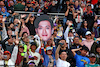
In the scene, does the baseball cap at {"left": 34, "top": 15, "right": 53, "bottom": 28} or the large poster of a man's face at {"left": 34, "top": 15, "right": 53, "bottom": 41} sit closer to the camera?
the large poster of a man's face at {"left": 34, "top": 15, "right": 53, "bottom": 41}

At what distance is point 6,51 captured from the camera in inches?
220

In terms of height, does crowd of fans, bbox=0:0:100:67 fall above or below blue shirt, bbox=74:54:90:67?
above

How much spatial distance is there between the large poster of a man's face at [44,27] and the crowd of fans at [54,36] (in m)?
0.14

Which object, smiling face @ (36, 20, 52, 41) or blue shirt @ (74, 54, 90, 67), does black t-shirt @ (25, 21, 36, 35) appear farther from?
blue shirt @ (74, 54, 90, 67)

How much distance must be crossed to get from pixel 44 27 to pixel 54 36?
0.49 metres

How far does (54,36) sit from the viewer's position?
271 inches

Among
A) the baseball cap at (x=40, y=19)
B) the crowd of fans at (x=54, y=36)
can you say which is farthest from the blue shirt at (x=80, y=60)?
the baseball cap at (x=40, y=19)

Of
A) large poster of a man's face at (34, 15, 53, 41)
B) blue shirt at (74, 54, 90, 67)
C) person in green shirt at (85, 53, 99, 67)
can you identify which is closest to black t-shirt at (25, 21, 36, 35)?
large poster of a man's face at (34, 15, 53, 41)

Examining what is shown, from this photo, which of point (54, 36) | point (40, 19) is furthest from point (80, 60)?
point (40, 19)

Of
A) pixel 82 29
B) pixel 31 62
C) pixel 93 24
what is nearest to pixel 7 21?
pixel 31 62

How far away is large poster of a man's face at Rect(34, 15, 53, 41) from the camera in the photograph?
6.86 m

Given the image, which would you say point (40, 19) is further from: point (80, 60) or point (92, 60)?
point (92, 60)

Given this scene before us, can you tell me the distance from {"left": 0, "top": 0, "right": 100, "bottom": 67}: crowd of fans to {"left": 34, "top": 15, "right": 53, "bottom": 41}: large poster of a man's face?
14 cm

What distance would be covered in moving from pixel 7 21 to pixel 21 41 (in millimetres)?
1054
